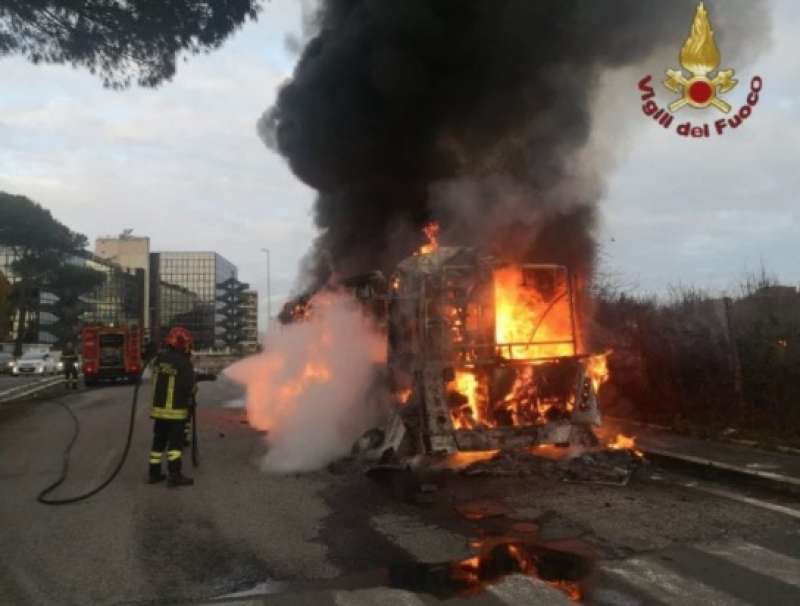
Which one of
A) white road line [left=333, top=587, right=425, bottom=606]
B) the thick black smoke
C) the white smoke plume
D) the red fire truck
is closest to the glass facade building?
the red fire truck

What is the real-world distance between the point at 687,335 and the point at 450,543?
6.43 metres

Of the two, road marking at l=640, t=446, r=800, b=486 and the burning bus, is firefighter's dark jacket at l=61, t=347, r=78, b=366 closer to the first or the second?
the burning bus

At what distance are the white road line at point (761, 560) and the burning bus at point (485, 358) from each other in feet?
8.43

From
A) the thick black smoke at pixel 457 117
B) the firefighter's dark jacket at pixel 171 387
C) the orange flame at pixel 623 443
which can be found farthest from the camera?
the thick black smoke at pixel 457 117

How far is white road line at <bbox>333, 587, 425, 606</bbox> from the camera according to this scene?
3.84 m

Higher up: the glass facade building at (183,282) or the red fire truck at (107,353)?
the glass facade building at (183,282)

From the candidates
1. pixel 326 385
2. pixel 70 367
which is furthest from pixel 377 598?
pixel 70 367

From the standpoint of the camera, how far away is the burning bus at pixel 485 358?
23.6 ft

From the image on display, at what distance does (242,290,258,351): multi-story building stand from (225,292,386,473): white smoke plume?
19454mm

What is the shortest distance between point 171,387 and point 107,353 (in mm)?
19985

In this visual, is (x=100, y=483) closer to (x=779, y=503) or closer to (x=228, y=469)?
(x=228, y=469)

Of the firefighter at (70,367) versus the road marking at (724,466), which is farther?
the firefighter at (70,367)

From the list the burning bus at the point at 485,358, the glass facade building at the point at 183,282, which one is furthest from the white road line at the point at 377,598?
the glass facade building at the point at 183,282

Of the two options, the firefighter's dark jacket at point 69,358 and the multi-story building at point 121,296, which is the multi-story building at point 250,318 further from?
the multi-story building at point 121,296
